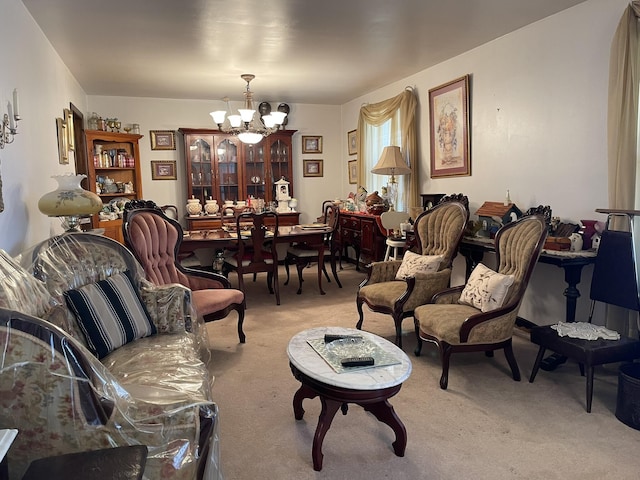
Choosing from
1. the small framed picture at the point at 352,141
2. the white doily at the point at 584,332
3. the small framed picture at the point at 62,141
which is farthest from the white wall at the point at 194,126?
the white doily at the point at 584,332

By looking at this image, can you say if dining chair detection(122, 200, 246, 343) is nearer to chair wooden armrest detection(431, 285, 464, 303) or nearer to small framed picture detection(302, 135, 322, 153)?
chair wooden armrest detection(431, 285, 464, 303)

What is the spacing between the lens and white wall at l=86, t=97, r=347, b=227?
21.3ft

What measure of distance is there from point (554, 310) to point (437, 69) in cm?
280

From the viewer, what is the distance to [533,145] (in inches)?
149

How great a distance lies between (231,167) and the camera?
696cm

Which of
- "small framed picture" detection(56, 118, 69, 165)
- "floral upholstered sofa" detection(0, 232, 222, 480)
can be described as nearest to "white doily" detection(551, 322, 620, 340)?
"floral upholstered sofa" detection(0, 232, 222, 480)

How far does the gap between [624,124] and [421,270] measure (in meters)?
1.69

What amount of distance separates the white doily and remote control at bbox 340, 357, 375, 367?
1359mm

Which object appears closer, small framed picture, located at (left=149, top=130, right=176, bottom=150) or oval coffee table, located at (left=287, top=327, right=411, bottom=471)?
oval coffee table, located at (left=287, top=327, right=411, bottom=471)

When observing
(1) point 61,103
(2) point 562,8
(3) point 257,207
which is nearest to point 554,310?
(2) point 562,8

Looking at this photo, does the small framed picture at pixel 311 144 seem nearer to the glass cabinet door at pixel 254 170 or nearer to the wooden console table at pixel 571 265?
the glass cabinet door at pixel 254 170

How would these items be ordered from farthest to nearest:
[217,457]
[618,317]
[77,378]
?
[618,317]
[217,457]
[77,378]

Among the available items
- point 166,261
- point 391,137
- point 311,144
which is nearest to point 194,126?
point 311,144

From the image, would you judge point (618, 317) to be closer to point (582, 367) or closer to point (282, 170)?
point (582, 367)
